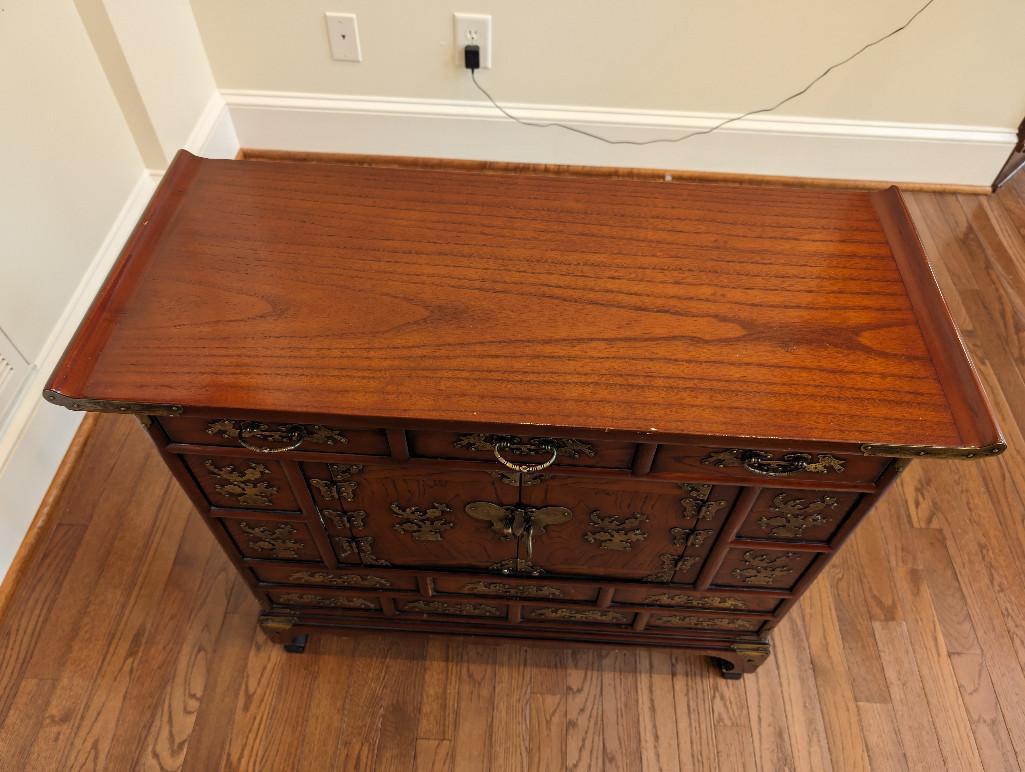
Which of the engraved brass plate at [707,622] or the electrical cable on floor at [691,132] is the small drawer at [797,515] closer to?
the engraved brass plate at [707,622]

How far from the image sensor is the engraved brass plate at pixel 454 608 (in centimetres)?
135

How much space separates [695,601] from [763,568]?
0.14 metres

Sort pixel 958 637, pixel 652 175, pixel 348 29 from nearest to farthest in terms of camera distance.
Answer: pixel 958 637 → pixel 348 29 → pixel 652 175

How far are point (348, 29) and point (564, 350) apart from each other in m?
1.48

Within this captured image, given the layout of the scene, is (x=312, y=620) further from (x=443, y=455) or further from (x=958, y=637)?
(x=958, y=637)

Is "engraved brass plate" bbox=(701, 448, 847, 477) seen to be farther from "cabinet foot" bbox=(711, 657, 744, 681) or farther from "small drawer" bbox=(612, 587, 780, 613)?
"cabinet foot" bbox=(711, 657, 744, 681)

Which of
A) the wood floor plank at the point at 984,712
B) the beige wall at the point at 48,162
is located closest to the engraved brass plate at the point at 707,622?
the wood floor plank at the point at 984,712

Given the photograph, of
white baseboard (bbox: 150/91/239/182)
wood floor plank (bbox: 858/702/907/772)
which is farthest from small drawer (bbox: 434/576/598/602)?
white baseboard (bbox: 150/91/239/182)

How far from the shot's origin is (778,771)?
1.36 m

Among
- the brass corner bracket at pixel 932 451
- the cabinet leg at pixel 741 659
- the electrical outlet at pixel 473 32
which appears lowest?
the cabinet leg at pixel 741 659

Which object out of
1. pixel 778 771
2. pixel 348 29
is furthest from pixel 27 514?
pixel 778 771

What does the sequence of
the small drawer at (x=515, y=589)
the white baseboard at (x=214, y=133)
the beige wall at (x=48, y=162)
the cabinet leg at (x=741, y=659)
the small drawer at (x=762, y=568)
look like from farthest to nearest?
the white baseboard at (x=214, y=133), the beige wall at (x=48, y=162), the cabinet leg at (x=741, y=659), the small drawer at (x=515, y=589), the small drawer at (x=762, y=568)

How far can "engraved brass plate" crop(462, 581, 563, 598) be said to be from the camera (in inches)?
50.1

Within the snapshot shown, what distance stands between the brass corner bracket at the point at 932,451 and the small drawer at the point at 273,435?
58 centimetres
